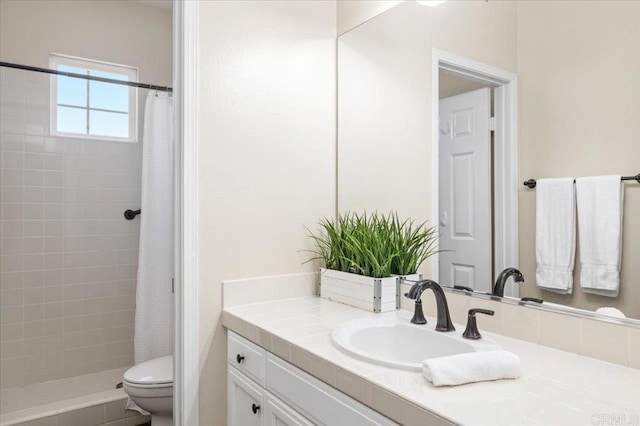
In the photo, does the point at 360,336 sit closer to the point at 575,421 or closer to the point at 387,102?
the point at 575,421

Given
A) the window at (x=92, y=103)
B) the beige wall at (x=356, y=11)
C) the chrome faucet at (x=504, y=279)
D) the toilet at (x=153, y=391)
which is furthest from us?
the window at (x=92, y=103)

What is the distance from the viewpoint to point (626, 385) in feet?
3.07

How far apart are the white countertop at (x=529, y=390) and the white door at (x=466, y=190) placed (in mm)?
260

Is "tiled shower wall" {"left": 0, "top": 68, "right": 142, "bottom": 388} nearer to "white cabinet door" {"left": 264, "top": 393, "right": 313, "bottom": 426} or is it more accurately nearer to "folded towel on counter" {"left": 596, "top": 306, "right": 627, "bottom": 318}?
"white cabinet door" {"left": 264, "top": 393, "right": 313, "bottom": 426}

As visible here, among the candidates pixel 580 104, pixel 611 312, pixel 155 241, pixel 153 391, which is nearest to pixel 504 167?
pixel 580 104

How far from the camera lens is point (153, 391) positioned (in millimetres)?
2084

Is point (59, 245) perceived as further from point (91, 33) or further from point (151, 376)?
point (91, 33)

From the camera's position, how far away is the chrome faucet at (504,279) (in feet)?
4.32

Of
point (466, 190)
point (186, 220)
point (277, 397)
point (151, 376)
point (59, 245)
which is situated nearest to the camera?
point (277, 397)

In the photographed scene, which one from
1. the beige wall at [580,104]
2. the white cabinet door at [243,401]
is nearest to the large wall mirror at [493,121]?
the beige wall at [580,104]

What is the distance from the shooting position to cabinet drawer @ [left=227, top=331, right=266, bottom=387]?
1.42m

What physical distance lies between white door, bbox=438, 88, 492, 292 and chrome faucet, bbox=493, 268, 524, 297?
32mm

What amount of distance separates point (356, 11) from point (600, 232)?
143 centimetres

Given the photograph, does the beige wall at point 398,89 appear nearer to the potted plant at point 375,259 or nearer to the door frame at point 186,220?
the potted plant at point 375,259
